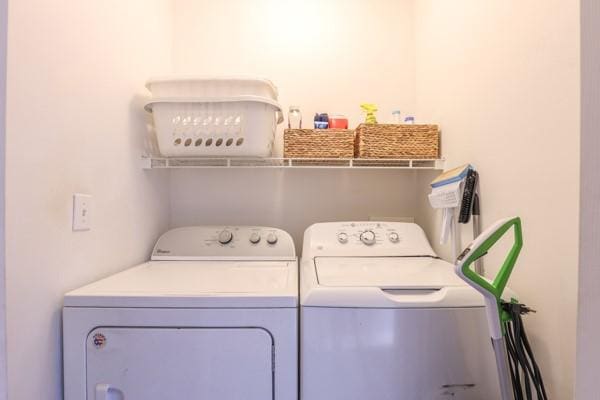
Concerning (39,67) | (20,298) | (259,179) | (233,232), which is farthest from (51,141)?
(259,179)

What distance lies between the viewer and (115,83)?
1.20m

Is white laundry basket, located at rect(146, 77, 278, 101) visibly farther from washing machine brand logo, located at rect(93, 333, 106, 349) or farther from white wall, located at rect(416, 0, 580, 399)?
washing machine brand logo, located at rect(93, 333, 106, 349)

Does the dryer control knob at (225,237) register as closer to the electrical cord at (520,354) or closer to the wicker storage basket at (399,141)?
the wicker storage basket at (399,141)

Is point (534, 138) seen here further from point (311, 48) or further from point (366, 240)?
point (311, 48)

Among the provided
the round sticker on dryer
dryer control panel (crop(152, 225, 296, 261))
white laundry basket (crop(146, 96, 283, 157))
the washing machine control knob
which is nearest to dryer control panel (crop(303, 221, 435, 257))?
the washing machine control knob

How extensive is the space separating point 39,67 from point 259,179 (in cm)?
103

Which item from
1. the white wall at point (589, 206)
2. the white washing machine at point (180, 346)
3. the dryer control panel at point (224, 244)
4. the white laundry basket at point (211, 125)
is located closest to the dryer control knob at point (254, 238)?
the dryer control panel at point (224, 244)

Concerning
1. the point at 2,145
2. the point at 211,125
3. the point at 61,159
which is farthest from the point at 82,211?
the point at 211,125

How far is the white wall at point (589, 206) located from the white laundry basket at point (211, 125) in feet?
3.41

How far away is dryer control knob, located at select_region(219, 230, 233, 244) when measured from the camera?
4.85 feet

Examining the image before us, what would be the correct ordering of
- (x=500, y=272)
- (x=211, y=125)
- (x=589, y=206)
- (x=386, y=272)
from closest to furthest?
(x=589, y=206) < (x=500, y=272) < (x=386, y=272) < (x=211, y=125)

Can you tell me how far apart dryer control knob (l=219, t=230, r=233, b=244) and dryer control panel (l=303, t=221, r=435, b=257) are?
0.35 metres

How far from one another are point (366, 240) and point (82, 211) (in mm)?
1062

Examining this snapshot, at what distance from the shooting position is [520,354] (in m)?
0.76
